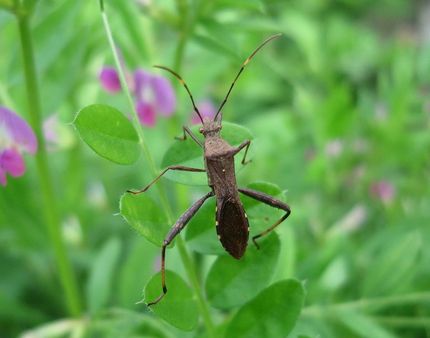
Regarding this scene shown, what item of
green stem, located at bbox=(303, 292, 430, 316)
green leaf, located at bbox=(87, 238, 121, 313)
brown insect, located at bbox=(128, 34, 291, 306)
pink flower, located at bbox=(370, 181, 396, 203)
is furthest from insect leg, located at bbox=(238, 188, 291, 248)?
pink flower, located at bbox=(370, 181, 396, 203)

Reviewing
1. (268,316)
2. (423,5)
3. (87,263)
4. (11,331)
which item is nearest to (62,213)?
(87,263)

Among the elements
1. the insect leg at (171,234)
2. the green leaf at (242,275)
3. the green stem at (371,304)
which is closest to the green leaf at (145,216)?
the insect leg at (171,234)

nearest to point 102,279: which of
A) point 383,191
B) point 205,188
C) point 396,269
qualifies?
point 205,188

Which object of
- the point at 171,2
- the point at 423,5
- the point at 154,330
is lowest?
the point at 154,330

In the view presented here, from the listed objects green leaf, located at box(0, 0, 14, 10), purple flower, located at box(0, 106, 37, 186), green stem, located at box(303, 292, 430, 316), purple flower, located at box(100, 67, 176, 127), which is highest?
purple flower, located at box(100, 67, 176, 127)

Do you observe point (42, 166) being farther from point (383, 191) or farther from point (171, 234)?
point (383, 191)

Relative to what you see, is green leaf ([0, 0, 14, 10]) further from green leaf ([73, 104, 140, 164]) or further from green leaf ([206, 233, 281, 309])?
green leaf ([206, 233, 281, 309])

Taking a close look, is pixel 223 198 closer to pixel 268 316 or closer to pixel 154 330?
pixel 268 316
